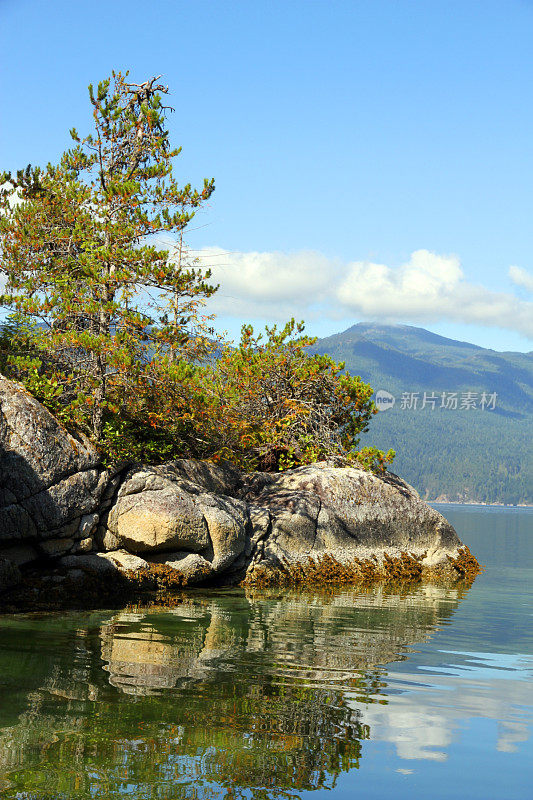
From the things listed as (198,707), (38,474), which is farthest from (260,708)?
(38,474)

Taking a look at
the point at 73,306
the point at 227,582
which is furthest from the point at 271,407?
the point at 73,306

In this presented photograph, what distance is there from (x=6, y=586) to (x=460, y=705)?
940 cm

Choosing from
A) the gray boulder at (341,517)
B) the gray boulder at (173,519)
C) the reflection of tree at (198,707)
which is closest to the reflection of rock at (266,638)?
the reflection of tree at (198,707)

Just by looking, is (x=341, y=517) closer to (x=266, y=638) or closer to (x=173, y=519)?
(x=173, y=519)

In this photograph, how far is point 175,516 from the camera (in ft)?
54.7

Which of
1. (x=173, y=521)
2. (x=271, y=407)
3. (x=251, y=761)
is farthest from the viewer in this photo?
(x=271, y=407)

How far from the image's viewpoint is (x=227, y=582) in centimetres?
1841

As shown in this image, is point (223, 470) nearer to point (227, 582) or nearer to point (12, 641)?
point (227, 582)

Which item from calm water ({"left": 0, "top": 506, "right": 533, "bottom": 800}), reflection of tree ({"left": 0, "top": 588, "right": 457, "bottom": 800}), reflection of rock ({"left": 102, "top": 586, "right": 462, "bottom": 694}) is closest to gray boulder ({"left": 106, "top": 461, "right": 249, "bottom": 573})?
reflection of rock ({"left": 102, "top": 586, "right": 462, "bottom": 694})

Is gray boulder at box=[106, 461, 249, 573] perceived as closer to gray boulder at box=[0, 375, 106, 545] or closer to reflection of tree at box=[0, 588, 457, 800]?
gray boulder at box=[0, 375, 106, 545]

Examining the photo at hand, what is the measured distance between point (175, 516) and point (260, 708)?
30.1ft

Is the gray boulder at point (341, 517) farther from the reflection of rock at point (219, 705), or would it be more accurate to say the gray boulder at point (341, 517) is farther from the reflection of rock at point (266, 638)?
the reflection of rock at point (219, 705)

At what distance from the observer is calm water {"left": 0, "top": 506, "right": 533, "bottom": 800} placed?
592 cm

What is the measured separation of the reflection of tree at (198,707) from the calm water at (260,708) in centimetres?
2
